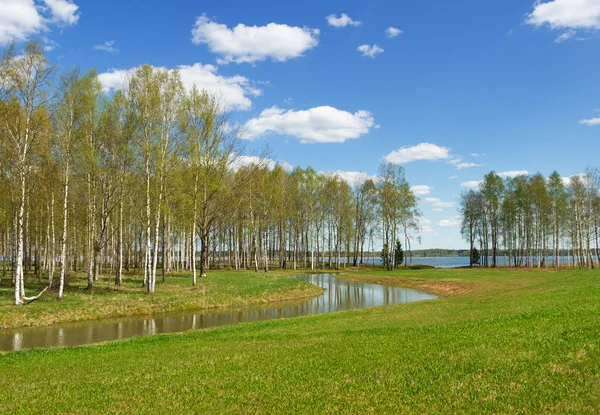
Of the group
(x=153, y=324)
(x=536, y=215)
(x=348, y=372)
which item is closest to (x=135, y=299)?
(x=153, y=324)

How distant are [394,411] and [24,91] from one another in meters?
30.4

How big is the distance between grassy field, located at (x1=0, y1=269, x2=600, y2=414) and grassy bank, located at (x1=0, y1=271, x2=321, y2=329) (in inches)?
409

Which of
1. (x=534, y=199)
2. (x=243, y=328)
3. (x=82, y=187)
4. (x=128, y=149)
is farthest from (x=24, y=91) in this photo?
(x=534, y=199)

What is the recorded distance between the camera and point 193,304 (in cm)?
3222

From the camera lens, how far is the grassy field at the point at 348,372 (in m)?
7.88

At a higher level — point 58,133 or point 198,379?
point 58,133

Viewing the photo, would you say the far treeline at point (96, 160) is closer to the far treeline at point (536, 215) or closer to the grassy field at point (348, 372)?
the grassy field at point (348, 372)

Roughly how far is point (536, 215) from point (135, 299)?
243 ft

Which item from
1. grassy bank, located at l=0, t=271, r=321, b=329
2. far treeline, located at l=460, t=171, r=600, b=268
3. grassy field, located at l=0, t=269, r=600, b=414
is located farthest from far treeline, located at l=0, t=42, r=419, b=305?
far treeline, located at l=460, t=171, r=600, b=268

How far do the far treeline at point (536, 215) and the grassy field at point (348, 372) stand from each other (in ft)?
199

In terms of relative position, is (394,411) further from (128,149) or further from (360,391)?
(128,149)

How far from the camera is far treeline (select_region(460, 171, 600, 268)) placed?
64.9m

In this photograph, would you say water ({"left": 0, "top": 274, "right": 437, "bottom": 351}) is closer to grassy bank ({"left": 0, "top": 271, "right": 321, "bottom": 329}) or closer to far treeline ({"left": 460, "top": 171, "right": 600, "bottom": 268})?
grassy bank ({"left": 0, "top": 271, "right": 321, "bottom": 329})

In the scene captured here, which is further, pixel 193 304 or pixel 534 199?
pixel 534 199
